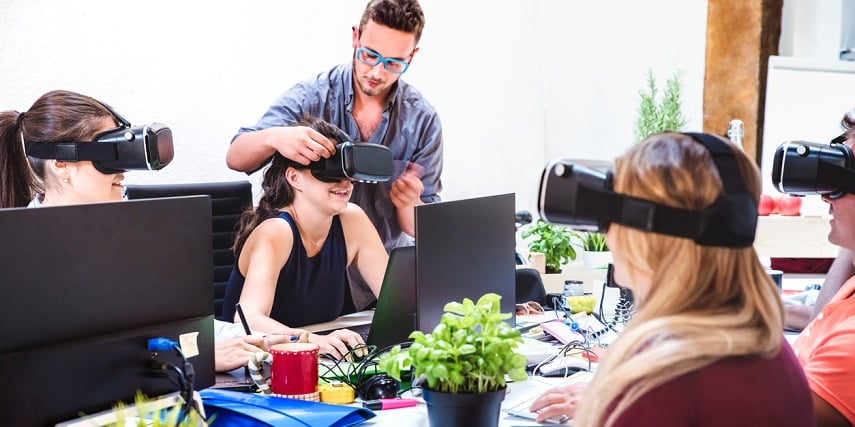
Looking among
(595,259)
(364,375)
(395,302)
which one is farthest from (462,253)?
(595,259)

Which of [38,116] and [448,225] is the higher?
[38,116]

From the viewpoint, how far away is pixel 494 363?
147 centimetres

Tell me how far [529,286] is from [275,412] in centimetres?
150

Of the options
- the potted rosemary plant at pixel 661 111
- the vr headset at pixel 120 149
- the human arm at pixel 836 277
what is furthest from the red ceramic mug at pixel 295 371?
the potted rosemary plant at pixel 661 111

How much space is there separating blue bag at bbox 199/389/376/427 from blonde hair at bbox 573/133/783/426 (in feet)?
1.85

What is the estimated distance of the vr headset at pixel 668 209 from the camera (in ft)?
3.56

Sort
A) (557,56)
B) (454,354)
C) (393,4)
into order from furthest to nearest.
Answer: (557,56)
(393,4)
(454,354)

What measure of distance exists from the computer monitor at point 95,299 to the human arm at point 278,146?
1004 millimetres

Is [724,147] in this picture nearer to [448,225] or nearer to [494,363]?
[494,363]

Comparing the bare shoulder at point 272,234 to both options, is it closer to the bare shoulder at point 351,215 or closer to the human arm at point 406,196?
the bare shoulder at point 351,215

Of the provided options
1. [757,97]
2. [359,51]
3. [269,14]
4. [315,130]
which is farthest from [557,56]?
[315,130]

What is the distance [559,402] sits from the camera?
1.61m

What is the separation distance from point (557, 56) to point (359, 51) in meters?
2.66

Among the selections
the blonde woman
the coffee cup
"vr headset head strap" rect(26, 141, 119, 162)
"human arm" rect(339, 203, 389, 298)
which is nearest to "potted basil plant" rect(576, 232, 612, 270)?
"human arm" rect(339, 203, 389, 298)
